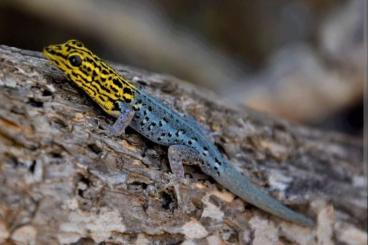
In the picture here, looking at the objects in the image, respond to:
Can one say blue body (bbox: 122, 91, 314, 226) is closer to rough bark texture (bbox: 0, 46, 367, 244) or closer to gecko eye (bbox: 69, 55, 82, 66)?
rough bark texture (bbox: 0, 46, 367, 244)

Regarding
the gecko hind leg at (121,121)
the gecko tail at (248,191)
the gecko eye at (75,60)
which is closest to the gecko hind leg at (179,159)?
the gecko tail at (248,191)

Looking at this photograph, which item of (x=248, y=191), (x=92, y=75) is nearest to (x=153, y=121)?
(x=92, y=75)

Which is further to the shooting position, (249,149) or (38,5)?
(38,5)

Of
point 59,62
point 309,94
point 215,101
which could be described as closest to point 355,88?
point 309,94

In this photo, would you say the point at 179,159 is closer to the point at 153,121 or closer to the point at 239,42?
the point at 153,121

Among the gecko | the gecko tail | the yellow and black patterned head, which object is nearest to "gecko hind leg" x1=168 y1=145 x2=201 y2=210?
the gecko

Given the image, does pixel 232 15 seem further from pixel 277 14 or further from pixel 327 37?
pixel 327 37
